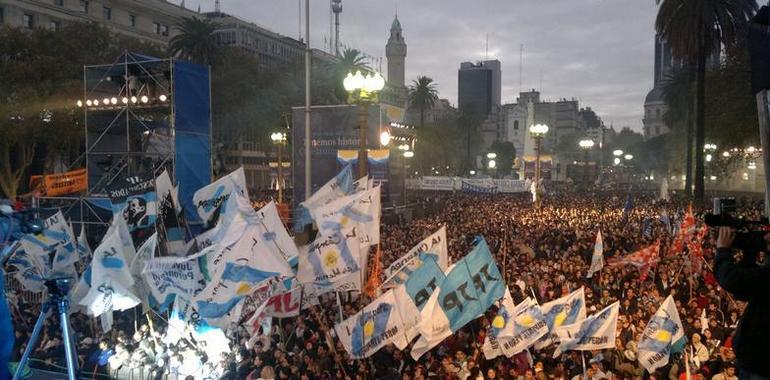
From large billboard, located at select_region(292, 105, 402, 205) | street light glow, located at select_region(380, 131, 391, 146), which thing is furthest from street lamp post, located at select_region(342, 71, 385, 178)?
large billboard, located at select_region(292, 105, 402, 205)

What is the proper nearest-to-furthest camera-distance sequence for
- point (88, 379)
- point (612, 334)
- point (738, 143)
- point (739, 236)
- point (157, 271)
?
point (739, 236)
point (612, 334)
point (157, 271)
point (88, 379)
point (738, 143)

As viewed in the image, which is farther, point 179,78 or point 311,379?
point 179,78

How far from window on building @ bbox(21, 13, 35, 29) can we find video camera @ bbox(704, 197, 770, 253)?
4994 cm

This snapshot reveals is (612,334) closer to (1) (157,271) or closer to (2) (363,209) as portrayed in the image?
(2) (363,209)

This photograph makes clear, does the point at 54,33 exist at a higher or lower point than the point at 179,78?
higher

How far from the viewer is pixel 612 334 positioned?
405 inches

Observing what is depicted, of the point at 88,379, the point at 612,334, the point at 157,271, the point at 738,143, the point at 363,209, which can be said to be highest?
the point at 738,143

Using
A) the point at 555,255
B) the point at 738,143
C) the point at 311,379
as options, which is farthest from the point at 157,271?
the point at 738,143

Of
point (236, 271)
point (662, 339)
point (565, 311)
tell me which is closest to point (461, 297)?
point (565, 311)

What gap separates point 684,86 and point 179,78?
47.7 m

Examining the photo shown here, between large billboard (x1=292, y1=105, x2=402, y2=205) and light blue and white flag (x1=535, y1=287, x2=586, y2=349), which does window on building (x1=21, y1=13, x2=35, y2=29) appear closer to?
large billboard (x1=292, y1=105, x2=402, y2=205)

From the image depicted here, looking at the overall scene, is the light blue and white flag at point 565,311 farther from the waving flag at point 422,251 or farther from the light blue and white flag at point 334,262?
the light blue and white flag at point 334,262

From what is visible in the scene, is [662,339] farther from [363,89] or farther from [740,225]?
[363,89]

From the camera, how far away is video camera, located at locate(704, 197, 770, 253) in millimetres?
3668
